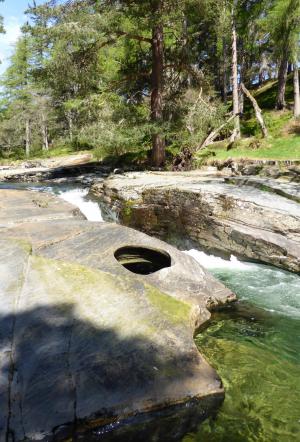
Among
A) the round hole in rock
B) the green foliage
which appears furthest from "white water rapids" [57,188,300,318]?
the green foliage

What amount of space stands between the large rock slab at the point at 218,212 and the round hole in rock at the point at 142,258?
8.86 ft

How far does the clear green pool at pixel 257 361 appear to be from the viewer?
3.51 metres

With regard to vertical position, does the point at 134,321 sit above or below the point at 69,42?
below

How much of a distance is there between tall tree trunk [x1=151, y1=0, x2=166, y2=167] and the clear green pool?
9069 mm

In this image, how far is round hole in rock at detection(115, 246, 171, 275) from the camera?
21.3ft

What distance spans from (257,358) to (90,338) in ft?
7.28

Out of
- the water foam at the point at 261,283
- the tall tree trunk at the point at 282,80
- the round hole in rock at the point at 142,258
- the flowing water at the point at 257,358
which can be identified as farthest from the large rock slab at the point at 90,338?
the tall tree trunk at the point at 282,80

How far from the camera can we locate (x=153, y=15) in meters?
12.8

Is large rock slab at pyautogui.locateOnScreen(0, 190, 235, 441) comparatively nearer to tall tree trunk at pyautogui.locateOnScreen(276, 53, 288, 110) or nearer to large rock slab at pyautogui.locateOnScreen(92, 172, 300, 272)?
large rock slab at pyautogui.locateOnScreen(92, 172, 300, 272)

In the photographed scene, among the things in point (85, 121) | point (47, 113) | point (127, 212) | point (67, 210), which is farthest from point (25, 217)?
point (47, 113)

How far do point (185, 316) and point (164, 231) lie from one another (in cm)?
557

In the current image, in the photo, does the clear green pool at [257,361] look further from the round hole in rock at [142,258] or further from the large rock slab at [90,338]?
the round hole in rock at [142,258]

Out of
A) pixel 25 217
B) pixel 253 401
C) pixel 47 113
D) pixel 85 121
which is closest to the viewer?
pixel 253 401

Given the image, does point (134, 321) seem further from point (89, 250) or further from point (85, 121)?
point (85, 121)
